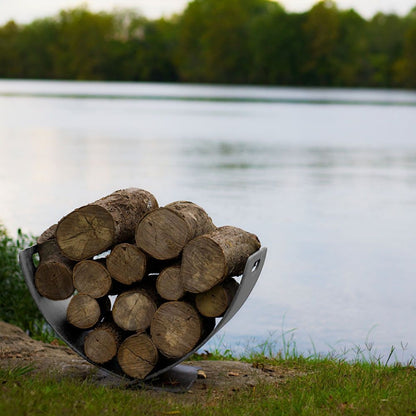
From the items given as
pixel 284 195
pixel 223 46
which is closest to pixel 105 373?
pixel 284 195

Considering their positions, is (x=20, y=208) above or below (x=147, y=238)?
below

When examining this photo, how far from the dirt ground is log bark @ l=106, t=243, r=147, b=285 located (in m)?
0.72

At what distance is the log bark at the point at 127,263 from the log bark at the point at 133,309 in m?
0.10

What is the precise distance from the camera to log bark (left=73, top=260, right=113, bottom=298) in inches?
233

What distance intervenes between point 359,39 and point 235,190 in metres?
117

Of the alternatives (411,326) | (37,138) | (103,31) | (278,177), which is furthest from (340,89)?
(411,326)

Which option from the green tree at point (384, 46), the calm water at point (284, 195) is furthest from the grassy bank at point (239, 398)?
the green tree at point (384, 46)

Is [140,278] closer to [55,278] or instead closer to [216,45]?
[55,278]

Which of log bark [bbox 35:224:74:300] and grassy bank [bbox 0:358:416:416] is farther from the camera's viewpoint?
log bark [bbox 35:224:74:300]

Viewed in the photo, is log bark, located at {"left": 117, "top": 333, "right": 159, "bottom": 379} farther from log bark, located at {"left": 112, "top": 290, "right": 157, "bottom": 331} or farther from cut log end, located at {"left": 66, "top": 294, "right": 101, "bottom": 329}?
cut log end, located at {"left": 66, "top": 294, "right": 101, "bottom": 329}

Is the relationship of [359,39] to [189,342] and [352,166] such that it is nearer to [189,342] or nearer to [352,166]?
[352,166]

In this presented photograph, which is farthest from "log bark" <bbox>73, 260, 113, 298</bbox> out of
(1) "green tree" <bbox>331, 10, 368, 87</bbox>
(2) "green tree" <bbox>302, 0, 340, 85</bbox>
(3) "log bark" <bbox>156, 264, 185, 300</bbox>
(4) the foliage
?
(2) "green tree" <bbox>302, 0, 340, 85</bbox>

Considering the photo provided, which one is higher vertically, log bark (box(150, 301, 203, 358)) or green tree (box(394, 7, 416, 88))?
green tree (box(394, 7, 416, 88))

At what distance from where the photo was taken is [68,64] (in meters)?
147
